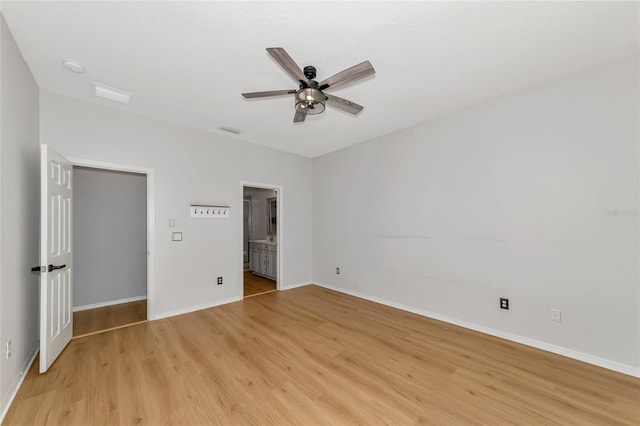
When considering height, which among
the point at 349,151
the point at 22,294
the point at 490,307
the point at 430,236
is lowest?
the point at 490,307

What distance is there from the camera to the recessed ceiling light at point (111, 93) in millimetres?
2768

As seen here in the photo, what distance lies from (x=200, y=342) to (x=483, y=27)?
4.03 meters

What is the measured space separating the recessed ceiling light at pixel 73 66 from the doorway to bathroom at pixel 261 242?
10.7 ft

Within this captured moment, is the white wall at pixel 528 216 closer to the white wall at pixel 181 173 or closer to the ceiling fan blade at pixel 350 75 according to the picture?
the ceiling fan blade at pixel 350 75

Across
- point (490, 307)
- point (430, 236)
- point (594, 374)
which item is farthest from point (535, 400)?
point (430, 236)

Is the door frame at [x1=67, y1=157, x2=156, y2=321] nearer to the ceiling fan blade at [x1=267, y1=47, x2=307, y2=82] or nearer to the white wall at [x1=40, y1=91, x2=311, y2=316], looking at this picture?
the white wall at [x1=40, y1=91, x2=311, y2=316]

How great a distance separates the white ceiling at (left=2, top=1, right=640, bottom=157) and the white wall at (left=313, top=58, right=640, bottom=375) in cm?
45

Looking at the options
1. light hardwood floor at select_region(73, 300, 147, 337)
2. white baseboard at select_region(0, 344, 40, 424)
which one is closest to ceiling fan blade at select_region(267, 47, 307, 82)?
white baseboard at select_region(0, 344, 40, 424)

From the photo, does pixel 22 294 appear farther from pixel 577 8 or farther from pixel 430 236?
pixel 577 8

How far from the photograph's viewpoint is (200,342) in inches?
114

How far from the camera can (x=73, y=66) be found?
2.40 metres

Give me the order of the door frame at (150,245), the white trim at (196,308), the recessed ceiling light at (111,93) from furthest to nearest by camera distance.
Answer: the white trim at (196,308) < the door frame at (150,245) < the recessed ceiling light at (111,93)

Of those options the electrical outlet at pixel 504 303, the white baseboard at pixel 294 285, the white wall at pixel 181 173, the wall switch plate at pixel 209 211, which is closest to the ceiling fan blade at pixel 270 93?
the white wall at pixel 181 173

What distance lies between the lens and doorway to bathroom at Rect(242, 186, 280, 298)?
551cm
